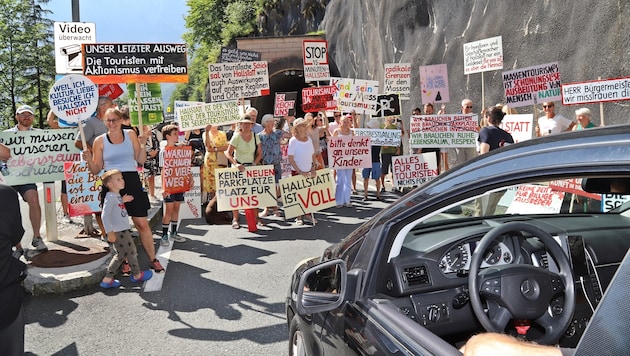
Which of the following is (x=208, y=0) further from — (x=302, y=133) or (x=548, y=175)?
(x=548, y=175)

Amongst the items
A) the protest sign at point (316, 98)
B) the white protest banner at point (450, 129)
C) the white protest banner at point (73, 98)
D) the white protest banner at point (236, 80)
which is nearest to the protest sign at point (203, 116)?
the white protest banner at point (236, 80)

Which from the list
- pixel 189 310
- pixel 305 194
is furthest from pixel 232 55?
pixel 189 310

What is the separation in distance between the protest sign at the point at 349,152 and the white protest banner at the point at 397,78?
3.64 m

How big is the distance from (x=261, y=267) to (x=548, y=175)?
5329 mm

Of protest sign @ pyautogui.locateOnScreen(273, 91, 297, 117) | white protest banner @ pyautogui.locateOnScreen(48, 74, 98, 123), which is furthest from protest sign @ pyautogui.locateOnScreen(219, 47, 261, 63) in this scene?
white protest banner @ pyautogui.locateOnScreen(48, 74, 98, 123)

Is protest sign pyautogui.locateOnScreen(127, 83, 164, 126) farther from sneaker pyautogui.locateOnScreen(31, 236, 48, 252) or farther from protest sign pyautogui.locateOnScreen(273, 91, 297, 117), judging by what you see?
sneaker pyautogui.locateOnScreen(31, 236, 48, 252)

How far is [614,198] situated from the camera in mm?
5504

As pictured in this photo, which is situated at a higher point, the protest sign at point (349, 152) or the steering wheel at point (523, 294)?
the protest sign at point (349, 152)

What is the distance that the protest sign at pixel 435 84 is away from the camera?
1348 cm

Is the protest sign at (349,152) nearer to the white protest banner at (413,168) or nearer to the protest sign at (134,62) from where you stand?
the white protest banner at (413,168)

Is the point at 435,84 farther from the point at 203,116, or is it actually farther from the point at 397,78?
the point at 203,116

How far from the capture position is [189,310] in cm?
514

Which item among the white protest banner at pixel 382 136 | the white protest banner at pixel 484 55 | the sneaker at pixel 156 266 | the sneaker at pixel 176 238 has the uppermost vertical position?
the white protest banner at pixel 484 55

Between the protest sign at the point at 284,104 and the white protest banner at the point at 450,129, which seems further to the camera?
Result: the protest sign at the point at 284,104
